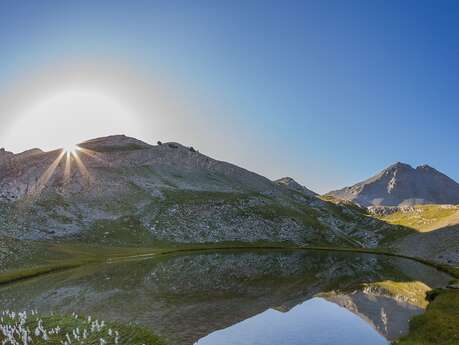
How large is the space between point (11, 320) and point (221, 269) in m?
53.7

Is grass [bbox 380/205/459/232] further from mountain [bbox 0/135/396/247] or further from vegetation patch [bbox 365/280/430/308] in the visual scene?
vegetation patch [bbox 365/280/430/308]

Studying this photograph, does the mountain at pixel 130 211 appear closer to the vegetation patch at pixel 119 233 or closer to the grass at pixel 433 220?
the vegetation patch at pixel 119 233

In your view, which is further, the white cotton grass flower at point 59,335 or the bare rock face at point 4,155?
the bare rock face at point 4,155

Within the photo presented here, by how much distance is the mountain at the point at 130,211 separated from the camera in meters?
124

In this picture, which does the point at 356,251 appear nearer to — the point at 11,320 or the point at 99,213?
the point at 99,213

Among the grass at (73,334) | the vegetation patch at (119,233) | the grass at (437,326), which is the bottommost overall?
the grass at (437,326)

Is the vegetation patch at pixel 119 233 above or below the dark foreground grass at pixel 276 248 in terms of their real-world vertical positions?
above

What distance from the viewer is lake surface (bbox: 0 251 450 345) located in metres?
39.3

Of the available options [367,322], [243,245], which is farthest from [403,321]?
[243,245]

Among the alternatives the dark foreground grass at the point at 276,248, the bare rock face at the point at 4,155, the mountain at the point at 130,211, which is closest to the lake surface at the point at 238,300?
the dark foreground grass at the point at 276,248

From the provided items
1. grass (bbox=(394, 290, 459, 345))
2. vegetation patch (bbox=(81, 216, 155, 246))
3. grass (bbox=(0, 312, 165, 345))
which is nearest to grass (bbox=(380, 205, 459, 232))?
vegetation patch (bbox=(81, 216, 155, 246))

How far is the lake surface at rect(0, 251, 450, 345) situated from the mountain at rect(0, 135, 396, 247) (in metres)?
46.1

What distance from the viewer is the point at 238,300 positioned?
54438mm

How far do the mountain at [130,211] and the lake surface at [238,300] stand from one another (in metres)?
46.1
